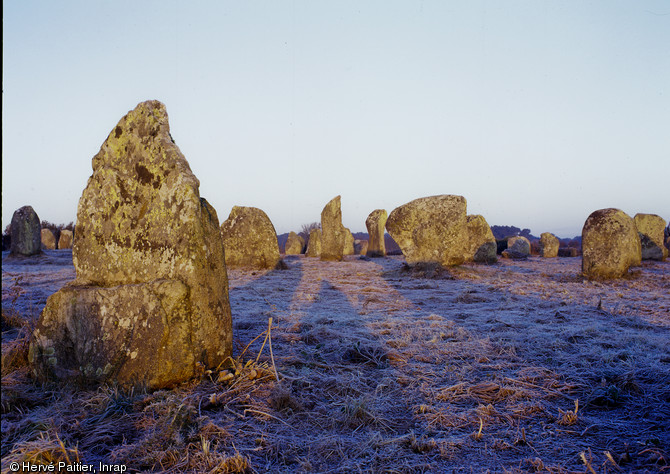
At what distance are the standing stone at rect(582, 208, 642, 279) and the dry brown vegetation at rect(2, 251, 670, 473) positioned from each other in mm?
5202

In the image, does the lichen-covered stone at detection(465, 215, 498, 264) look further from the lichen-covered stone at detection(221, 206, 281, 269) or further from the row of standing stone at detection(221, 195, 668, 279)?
the lichen-covered stone at detection(221, 206, 281, 269)

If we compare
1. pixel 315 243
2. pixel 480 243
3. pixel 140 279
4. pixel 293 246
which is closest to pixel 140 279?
pixel 140 279

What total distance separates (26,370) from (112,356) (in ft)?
2.55

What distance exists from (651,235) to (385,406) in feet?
59.8

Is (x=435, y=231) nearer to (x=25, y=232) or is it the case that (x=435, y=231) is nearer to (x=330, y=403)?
(x=330, y=403)

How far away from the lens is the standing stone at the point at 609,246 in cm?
970

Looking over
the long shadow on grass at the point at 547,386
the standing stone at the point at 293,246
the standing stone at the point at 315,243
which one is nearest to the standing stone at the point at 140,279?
the long shadow on grass at the point at 547,386

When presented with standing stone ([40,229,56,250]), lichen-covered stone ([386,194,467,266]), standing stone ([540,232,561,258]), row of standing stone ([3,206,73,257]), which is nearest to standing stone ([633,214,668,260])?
standing stone ([540,232,561,258])

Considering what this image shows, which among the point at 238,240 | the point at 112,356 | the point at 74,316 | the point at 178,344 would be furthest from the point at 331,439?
the point at 238,240

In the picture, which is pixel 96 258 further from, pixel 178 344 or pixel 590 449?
pixel 590 449

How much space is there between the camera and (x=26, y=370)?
3.13 m

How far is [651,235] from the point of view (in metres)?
16.7

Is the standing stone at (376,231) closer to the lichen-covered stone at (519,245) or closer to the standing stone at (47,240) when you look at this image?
the lichen-covered stone at (519,245)

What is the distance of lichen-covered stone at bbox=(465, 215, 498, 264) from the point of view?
1627cm
